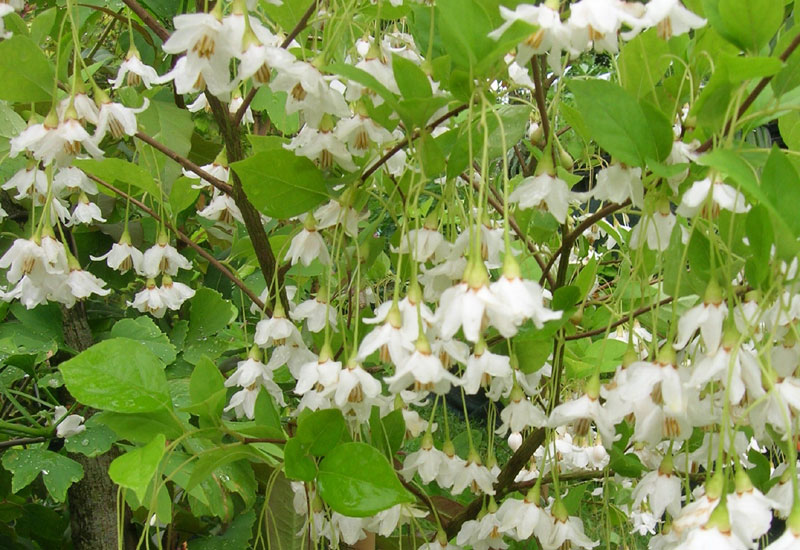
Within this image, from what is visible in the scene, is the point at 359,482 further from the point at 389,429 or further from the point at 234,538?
the point at 234,538

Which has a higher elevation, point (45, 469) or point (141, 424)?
point (141, 424)

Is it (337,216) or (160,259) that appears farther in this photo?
(160,259)

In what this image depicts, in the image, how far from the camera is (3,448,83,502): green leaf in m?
0.83

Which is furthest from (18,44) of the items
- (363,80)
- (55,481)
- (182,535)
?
(182,535)

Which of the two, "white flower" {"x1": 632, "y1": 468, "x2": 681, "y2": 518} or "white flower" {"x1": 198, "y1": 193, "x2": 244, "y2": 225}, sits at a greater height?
"white flower" {"x1": 198, "y1": 193, "x2": 244, "y2": 225}

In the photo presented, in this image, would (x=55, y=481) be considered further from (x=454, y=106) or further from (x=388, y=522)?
(x=454, y=106)

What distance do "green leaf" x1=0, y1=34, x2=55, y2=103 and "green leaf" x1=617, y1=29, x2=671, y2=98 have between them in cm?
45

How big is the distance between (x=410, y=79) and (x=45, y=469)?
2.09 ft

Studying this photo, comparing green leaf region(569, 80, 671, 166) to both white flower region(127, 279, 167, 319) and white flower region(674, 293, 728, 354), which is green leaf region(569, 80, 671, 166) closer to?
white flower region(674, 293, 728, 354)

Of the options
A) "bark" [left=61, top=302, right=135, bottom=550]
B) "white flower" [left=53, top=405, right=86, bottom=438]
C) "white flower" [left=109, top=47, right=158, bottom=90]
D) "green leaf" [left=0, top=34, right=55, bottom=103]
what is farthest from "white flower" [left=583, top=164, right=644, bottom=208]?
"bark" [left=61, top=302, right=135, bottom=550]

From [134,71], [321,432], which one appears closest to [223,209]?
[134,71]

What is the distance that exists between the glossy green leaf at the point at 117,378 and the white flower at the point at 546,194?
12.5 inches

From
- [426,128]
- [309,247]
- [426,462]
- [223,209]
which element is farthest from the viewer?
[223,209]

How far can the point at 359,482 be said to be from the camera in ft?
1.78
